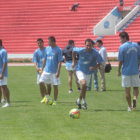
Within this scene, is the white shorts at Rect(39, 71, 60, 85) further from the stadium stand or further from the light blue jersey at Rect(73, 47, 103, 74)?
the stadium stand

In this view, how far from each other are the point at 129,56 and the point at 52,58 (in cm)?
301

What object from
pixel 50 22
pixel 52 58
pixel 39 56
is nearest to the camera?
pixel 52 58

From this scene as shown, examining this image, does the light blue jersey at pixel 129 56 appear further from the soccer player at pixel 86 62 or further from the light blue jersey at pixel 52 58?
the light blue jersey at pixel 52 58

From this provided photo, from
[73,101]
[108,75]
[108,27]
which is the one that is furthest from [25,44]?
[73,101]

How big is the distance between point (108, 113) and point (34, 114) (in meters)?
1.85

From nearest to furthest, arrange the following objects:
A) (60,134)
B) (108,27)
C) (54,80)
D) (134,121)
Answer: (60,134), (134,121), (54,80), (108,27)

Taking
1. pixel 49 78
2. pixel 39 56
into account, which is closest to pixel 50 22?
pixel 39 56

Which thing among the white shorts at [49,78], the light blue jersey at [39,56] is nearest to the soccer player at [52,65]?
the white shorts at [49,78]

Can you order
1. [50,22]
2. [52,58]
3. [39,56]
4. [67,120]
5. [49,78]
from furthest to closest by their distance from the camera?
[50,22]
[39,56]
[49,78]
[52,58]
[67,120]

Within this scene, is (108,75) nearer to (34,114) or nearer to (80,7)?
(34,114)

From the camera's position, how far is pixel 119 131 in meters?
10.1

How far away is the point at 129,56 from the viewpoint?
42.5 feet

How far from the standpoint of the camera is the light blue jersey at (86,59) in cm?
1386

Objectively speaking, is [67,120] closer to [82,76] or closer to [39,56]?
[82,76]
